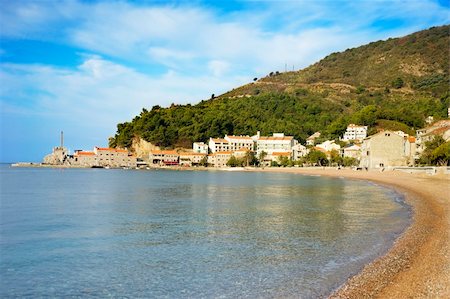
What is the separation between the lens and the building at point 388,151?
66.8 m

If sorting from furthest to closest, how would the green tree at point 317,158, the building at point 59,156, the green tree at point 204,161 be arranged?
the building at point 59,156 < the green tree at point 204,161 < the green tree at point 317,158

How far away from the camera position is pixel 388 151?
67.1m

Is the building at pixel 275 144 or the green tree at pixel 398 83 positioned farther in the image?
the green tree at pixel 398 83

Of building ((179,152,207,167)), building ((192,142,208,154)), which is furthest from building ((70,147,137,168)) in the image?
building ((192,142,208,154))

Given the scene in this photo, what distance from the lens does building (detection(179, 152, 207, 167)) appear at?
357ft

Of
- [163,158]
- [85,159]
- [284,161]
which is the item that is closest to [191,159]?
[163,158]

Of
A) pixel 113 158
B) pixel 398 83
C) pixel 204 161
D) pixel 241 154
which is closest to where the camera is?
pixel 241 154

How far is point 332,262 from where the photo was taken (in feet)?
33.9

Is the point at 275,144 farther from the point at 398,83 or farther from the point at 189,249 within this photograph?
the point at 189,249

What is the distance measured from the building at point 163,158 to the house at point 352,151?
1786 inches

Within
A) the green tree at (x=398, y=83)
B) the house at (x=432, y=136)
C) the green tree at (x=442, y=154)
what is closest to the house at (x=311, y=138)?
the house at (x=432, y=136)

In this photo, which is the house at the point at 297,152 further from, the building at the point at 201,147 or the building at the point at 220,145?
the building at the point at 201,147

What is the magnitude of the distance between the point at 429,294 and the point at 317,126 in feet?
382

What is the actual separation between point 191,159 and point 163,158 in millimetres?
7840
